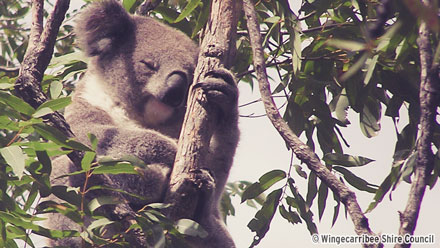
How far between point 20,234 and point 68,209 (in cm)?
19

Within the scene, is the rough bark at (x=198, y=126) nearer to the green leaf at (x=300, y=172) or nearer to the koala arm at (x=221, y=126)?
the koala arm at (x=221, y=126)

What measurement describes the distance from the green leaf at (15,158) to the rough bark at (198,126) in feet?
2.06

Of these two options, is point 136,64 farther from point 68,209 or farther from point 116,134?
point 68,209

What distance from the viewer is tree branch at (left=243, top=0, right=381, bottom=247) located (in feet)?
4.40

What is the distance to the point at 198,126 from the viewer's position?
2.08 metres

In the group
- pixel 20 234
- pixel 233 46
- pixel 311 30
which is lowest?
→ pixel 20 234

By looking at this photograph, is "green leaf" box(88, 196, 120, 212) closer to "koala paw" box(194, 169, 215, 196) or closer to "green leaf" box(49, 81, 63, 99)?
"koala paw" box(194, 169, 215, 196)

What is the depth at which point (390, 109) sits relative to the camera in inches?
95.0

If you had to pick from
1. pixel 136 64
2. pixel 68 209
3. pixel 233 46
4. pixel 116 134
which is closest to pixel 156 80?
pixel 136 64

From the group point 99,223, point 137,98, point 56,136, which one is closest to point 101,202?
point 99,223

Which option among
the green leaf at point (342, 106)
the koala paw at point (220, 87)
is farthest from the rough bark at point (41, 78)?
the green leaf at point (342, 106)

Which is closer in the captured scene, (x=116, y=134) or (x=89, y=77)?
(x=116, y=134)

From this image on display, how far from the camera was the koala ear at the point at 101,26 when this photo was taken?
2.90 metres

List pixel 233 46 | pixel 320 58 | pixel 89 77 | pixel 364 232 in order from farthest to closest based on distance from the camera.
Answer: pixel 89 77, pixel 320 58, pixel 233 46, pixel 364 232
